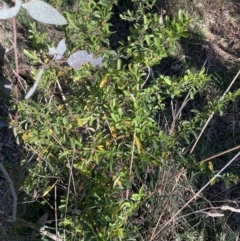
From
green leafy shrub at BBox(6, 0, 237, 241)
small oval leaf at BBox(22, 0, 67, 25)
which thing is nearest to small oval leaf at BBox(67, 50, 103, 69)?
small oval leaf at BBox(22, 0, 67, 25)

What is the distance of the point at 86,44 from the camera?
7.31ft

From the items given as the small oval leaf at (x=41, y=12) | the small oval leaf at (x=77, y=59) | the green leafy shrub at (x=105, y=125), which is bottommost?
the green leafy shrub at (x=105, y=125)

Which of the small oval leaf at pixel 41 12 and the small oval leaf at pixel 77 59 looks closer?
the small oval leaf at pixel 41 12

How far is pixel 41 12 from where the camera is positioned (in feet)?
3.38

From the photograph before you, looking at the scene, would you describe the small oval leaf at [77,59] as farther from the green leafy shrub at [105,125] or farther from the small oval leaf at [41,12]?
the green leafy shrub at [105,125]

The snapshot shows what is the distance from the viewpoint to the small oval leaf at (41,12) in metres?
1.02

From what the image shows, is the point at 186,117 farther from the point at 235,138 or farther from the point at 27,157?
the point at 27,157

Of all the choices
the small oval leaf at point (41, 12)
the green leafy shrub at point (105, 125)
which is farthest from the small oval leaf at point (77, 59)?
the green leafy shrub at point (105, 125)

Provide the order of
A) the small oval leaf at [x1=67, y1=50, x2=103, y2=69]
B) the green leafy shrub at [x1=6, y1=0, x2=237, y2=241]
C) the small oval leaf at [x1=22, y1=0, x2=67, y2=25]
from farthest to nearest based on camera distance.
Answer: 1. the green leafy shrub at [x1=6, y1=0, x2=237, y2=241]
2. the small oval leaf at [x1=67, y1=50, x2=103, y2=69]
3. the small oval leaf at [x1=22, y1=0, x2=67, y2=25]

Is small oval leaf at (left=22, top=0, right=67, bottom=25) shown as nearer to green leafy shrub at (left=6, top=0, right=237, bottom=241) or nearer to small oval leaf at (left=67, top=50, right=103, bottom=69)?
small oval leaf at (left=67, top=50, right=103, bottom=69)

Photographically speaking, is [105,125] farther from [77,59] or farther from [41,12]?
[41,12]

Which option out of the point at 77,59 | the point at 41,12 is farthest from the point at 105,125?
the point at 41,12

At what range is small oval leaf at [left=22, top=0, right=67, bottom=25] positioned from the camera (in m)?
1.02

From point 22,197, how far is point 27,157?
25 centimetres
